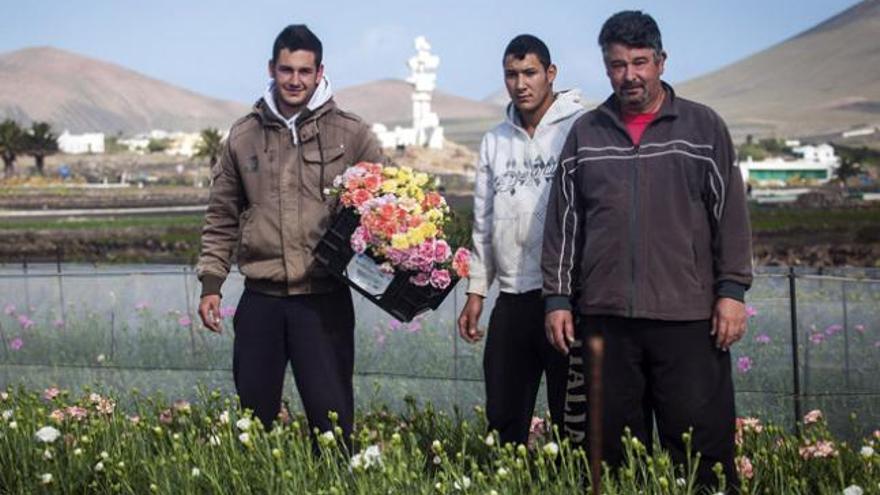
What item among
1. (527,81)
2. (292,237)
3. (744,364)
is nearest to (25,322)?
(744,364)

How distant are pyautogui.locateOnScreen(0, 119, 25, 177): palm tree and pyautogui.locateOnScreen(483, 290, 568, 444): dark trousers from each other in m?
92.9

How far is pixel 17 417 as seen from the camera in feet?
20.4

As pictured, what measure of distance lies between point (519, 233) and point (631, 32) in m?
0.94

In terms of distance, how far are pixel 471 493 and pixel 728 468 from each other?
111 centimetres

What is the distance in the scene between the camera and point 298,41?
5.91 m

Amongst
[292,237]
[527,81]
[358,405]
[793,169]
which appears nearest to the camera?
[527,81]

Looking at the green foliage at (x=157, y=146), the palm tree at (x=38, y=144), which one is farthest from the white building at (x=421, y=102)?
the palm tree at (x=38, y=144)

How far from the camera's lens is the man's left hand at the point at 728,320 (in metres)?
5.10

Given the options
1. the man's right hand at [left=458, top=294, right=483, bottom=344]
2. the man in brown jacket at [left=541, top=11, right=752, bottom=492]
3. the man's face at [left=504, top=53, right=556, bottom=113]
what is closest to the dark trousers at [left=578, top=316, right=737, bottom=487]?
the man in brown jacket at [left=541, top=11, right=752, bottom=492]

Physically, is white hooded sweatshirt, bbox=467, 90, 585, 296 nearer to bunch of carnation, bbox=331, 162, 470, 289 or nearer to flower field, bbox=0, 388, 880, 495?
bunch of carnation, bbox=331, 162, 470, 289

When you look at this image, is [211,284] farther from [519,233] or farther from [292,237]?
[519,233]

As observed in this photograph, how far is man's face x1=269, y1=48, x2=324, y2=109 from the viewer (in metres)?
5.90

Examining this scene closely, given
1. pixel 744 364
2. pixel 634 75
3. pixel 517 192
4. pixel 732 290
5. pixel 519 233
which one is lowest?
pixel 744 364

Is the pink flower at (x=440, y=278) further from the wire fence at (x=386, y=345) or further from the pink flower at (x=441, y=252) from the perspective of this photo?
the wire fence at (x=386, y=345)
